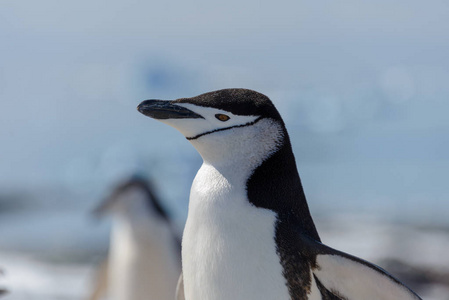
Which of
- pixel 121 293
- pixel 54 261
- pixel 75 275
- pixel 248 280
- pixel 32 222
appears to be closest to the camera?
pixel 248 280

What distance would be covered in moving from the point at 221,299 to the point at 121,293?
2.64 meters

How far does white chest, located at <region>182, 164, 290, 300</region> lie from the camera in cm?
200

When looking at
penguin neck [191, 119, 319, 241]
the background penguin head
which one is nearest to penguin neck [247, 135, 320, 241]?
penguin neck [191, 119, 319, 241]

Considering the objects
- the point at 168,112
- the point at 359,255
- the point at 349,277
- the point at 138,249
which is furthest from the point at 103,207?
the point at 359,255

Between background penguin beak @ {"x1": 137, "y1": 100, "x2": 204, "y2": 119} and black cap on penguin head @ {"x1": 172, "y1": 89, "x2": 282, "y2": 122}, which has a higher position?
black cap on penguin head @ {"x1": 172, "y1": 89, "x2": 282, "y2": 122}

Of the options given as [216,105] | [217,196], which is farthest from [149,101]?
[217,196]

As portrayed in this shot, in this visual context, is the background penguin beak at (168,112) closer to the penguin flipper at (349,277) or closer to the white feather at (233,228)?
the white feather at (233,228)

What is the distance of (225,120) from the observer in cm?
204

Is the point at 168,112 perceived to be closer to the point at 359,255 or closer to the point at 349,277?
the point at 349,277

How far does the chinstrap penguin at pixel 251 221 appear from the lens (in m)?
2.01

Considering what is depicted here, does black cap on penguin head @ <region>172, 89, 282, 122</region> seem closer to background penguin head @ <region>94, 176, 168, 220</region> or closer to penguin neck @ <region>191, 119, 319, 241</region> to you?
penguin neck @ <region>191, 119, 319, 241</region>

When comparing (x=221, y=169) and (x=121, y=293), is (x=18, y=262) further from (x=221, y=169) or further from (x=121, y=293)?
(x=221, y=169)

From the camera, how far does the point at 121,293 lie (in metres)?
4.52

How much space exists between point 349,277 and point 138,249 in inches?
105
